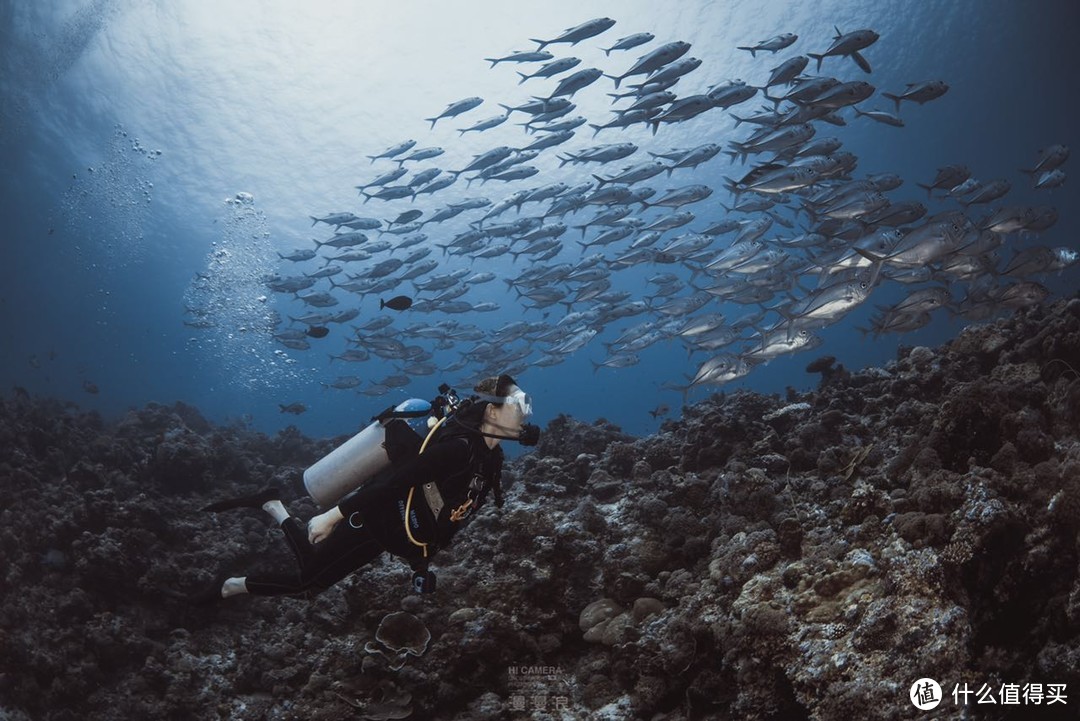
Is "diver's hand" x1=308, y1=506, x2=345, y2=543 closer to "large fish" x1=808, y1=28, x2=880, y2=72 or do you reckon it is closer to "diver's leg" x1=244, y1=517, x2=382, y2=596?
"diver's leg" x1=244, y1=517, x2=382, y2=596

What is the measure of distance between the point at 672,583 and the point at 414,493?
2.54 m

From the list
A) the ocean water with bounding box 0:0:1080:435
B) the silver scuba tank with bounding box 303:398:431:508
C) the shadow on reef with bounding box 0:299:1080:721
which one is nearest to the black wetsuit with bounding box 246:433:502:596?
the silver scuba tank with bounding box 303:398:431:508

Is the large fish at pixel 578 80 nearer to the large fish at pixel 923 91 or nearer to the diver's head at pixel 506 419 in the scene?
the large fish at pixel 923 91

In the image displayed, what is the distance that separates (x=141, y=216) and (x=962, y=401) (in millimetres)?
47252

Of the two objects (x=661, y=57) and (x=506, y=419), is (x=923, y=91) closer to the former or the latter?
(x=661, y=57)

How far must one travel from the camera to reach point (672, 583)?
16.4ft

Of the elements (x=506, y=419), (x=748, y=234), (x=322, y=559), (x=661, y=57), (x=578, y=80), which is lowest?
(x=748, y=234)

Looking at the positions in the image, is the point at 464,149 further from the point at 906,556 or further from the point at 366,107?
the point at 906,556

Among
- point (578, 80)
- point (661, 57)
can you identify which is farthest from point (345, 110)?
point (661, 57)

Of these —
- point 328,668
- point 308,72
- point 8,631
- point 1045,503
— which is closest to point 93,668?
point 8,631

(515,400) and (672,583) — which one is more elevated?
(515,400)

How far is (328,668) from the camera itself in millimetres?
5184

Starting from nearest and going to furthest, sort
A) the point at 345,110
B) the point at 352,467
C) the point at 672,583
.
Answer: the point at 352,467, the point at 672,583, the point at 345,110

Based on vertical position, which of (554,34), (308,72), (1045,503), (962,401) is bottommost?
(962,401)
